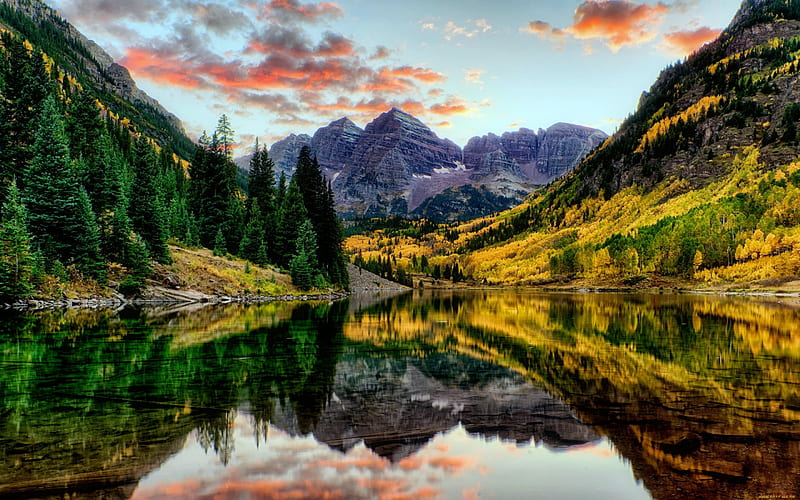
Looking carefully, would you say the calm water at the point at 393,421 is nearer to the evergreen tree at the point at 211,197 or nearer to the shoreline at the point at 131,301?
the shoreline at the point at 131,301

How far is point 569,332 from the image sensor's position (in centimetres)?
3441

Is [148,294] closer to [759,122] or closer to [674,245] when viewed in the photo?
[674,245]

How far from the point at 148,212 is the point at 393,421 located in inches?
2545

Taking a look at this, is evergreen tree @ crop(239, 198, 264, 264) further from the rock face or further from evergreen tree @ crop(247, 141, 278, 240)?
the rock face

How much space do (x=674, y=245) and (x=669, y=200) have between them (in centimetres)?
5136

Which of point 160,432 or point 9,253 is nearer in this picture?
point 160,432

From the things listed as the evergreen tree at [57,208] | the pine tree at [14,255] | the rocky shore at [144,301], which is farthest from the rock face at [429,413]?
the evergreen tree at [57,208]

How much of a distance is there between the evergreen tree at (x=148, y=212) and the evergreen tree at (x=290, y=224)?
22.0 meters

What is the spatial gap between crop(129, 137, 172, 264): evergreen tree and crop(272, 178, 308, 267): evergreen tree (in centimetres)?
2199

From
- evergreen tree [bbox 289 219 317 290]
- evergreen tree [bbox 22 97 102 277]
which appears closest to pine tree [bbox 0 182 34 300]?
evergreen tree [bbox 22 97 102 277]

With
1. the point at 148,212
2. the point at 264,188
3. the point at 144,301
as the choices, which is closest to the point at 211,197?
the point at 264,188

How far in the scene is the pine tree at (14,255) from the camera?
4553 centimetres

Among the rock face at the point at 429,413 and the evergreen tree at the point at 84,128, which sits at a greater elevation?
the evergreen tree at the point at 84,128

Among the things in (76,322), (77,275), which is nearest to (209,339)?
(76,322)
